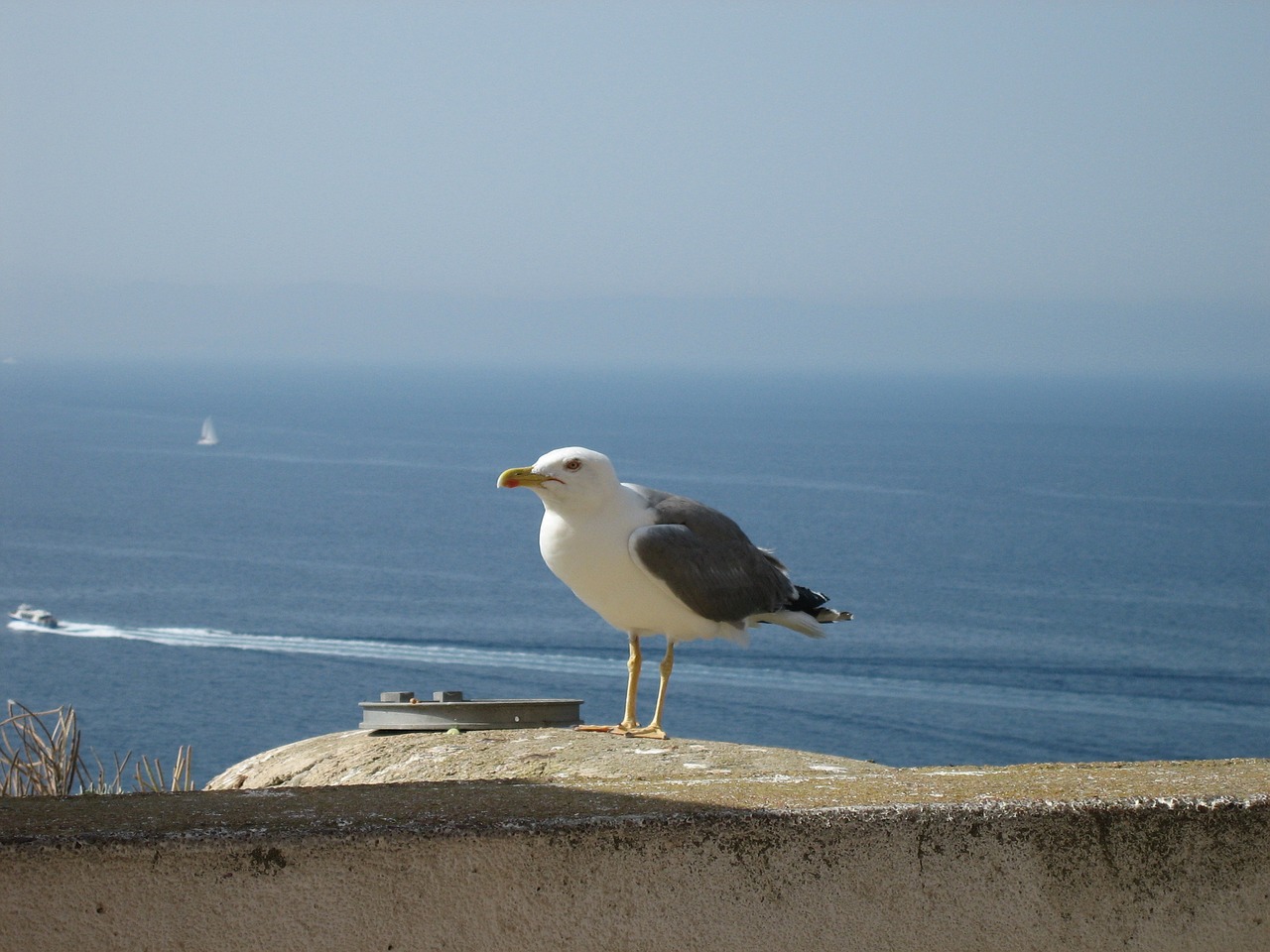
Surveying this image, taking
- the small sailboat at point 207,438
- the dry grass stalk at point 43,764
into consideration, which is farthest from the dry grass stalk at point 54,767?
the small sailboat at point 207,438

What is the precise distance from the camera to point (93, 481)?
122000 millimetres

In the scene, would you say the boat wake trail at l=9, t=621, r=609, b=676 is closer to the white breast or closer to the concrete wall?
the white breast

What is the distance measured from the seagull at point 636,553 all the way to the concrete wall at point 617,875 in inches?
134

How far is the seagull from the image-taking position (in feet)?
21.0

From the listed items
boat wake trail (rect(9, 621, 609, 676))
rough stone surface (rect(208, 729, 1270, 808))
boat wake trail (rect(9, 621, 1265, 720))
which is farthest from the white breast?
boat wake trail (rect(9, 621, 609, 676))

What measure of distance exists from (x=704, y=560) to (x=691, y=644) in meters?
65.4

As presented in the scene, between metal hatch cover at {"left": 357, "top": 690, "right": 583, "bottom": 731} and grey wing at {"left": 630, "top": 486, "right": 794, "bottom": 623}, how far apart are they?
0.69 metres

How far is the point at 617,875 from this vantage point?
269 cm

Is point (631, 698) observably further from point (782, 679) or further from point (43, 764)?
point (782, 679)

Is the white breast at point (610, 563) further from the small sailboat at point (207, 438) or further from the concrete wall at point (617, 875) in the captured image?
the small sailboat at point (207, 438)

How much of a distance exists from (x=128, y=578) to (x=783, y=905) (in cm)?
8910

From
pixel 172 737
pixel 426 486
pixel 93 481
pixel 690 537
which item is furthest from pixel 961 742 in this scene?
pixel 93 481

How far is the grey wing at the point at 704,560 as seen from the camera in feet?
21.5

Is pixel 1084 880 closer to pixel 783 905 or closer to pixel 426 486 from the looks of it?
pixel 783 905
